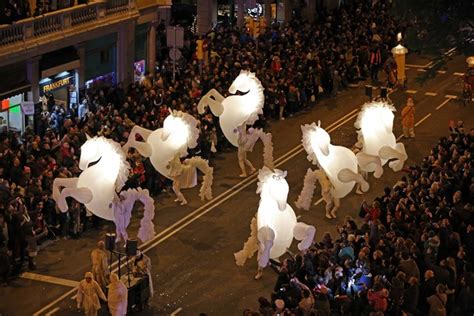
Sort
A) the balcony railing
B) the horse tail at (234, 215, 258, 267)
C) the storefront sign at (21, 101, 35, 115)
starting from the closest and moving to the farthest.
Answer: the horse tail at (234, 215, 258, 267)
the balcony railing
the storefront sign at (21, 101, 35, 115)

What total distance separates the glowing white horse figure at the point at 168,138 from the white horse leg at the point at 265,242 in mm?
4557

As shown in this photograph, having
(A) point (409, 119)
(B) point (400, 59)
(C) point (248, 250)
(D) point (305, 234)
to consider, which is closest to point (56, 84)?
(A) point (409, 119)

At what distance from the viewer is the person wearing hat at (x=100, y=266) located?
2411 centimetres

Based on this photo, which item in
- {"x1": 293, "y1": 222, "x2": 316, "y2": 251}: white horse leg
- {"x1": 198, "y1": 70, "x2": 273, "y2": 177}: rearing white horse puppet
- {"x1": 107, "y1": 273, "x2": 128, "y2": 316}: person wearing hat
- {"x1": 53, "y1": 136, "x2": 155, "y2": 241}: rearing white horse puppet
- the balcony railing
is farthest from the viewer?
the balcony railing

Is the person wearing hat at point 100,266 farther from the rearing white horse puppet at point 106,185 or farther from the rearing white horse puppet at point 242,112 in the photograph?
the rearing white horse puppet at point 242,112

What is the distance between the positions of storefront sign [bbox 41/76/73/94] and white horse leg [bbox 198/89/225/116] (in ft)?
21.5

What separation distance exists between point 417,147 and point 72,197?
569 inches

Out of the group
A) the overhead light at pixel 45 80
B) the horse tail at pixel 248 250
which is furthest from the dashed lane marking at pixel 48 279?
the overhead light at pixel 45 80

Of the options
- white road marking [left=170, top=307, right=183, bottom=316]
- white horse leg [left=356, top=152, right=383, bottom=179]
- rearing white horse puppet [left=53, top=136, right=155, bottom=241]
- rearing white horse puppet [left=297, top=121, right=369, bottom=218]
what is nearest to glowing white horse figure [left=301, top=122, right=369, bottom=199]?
rearing white horse puppet [left=297, top=121, right=369, bottom=218]

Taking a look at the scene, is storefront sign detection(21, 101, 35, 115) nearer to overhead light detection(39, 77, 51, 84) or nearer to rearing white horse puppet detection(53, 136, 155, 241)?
overhead light detection(39, 77, 51, 84)

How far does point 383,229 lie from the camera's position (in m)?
25.3

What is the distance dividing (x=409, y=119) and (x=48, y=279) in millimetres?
15917

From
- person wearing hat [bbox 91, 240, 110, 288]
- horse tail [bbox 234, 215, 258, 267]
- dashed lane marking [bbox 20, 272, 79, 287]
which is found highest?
person wearing hat [bbox 91, 240, 110, 288]

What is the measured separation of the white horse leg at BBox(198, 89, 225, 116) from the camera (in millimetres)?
31344
